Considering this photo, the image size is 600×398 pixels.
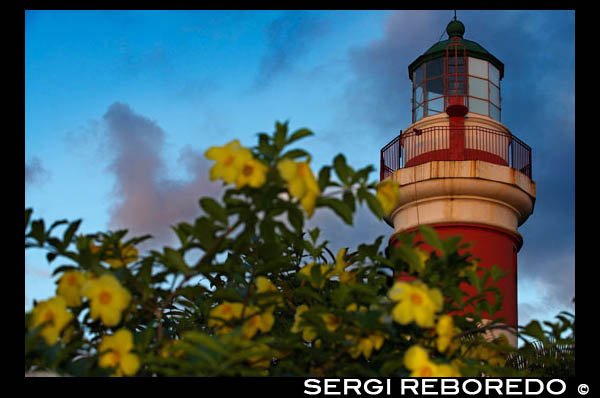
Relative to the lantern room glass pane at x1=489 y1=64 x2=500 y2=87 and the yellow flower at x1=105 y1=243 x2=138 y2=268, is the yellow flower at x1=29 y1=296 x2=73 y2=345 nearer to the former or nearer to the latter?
the yellow flower at x1=105 y1=243 x2=138 y2=268

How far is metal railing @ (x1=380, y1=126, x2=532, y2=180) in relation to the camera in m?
13.6

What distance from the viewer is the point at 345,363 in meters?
2.59

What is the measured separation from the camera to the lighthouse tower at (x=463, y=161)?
12773 mm

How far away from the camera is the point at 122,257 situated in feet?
9.21

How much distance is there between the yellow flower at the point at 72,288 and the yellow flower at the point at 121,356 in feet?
0.66

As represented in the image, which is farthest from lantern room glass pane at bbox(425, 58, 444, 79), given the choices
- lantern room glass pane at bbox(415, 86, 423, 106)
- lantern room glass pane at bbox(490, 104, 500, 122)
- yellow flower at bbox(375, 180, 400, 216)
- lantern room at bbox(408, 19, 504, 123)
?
yellow flower at bbox(375, 180, 400, 216)

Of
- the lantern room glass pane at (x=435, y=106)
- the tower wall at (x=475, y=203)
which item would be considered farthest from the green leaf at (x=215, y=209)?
the lantern room glass pane at (x=435, y=106)

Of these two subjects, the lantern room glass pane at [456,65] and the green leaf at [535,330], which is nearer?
the green leaf at [535,330]

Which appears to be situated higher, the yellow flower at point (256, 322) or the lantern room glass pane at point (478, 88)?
the lantern room glass pane at point (478, 88)

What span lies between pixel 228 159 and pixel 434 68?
1343 cm

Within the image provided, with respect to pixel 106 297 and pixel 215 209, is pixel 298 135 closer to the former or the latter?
pixel 215 209

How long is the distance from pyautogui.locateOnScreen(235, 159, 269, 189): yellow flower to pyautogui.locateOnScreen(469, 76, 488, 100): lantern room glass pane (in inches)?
513

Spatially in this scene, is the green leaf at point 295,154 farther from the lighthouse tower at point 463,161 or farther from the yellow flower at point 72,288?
the lighthouse tower at point 463,161

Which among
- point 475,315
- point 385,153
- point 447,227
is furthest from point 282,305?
point 385,153
